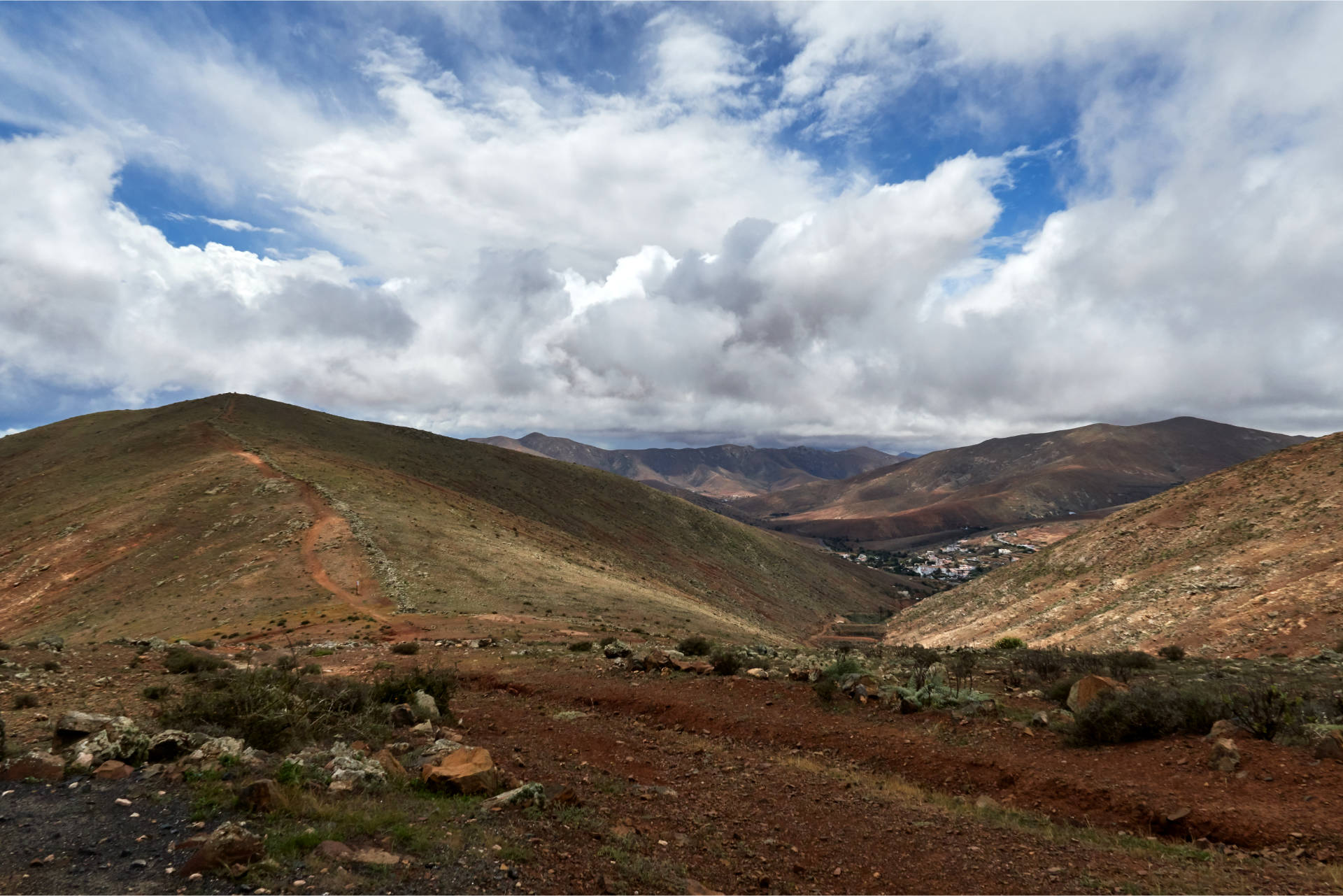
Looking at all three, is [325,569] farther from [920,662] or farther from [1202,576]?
[1202,576]

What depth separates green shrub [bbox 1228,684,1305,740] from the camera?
39.7 feet

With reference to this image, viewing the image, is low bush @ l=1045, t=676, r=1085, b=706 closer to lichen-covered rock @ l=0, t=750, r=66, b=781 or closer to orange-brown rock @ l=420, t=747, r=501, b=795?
orange-brown rock @ l=420, t=747, r=501, b=795

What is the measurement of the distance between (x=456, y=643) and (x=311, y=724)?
16.6 metres

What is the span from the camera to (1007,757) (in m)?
13.2

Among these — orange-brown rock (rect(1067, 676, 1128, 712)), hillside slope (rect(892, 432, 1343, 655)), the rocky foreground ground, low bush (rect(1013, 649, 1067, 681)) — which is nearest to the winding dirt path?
the rocky foreground ground

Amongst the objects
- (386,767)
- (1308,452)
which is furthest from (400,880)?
(1308,452)

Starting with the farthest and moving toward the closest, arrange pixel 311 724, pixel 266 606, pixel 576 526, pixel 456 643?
pixel 576 526 → pixel 266 606 → pixel 456 643 → pixel 311 724

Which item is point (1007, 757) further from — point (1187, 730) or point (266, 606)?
point (266, 606)

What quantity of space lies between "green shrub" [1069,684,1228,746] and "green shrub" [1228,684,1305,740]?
302 mm

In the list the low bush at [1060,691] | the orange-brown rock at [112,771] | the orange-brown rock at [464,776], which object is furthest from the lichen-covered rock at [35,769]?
the low bush at [1060,691]

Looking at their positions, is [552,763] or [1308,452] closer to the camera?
[552,763]

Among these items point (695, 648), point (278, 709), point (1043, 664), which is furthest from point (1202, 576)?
point (278, 709)

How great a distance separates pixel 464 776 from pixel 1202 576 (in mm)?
46486

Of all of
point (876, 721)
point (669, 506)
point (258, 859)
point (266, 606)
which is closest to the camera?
point (258, 859)
